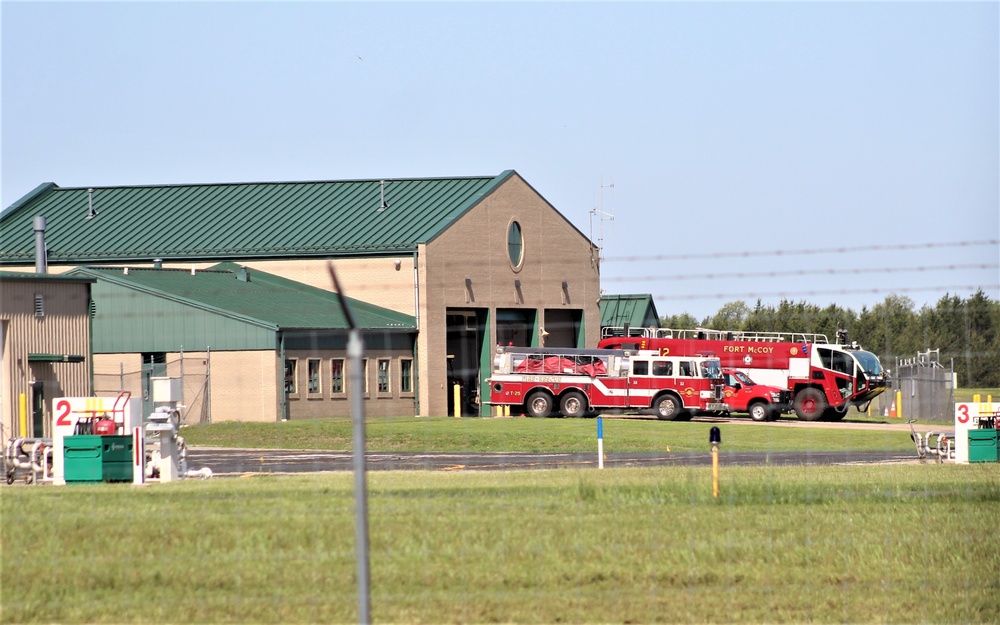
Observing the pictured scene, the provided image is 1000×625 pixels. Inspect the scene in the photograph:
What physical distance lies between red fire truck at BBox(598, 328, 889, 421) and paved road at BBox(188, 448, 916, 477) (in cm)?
1399

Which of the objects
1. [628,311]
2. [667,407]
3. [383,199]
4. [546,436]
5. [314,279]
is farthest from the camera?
[628,311]

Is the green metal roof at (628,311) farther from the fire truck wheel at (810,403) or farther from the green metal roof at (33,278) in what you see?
the green metal roof at (33,278)

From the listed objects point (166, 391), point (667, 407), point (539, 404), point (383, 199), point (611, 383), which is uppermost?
point (383, 199)

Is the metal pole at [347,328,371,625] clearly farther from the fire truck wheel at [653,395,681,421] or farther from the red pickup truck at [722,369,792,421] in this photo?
the red pickup truck at [722,369,792,421]

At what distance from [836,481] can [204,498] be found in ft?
27.2

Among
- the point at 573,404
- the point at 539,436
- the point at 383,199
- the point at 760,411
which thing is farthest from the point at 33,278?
the point at 760,411

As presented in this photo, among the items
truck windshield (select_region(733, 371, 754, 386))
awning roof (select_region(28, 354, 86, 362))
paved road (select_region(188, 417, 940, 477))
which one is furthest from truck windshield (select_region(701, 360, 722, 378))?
awning roof (select_region(28, 354, 86, 362))

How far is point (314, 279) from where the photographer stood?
52812mm

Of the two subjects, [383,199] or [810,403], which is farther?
[383,199]

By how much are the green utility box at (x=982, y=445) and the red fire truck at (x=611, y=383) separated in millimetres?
18228

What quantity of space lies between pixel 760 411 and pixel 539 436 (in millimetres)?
13694

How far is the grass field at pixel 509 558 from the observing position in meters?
10.8

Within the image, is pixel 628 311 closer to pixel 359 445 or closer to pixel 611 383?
pixel 611 383

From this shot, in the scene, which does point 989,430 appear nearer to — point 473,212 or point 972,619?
point 972,619
